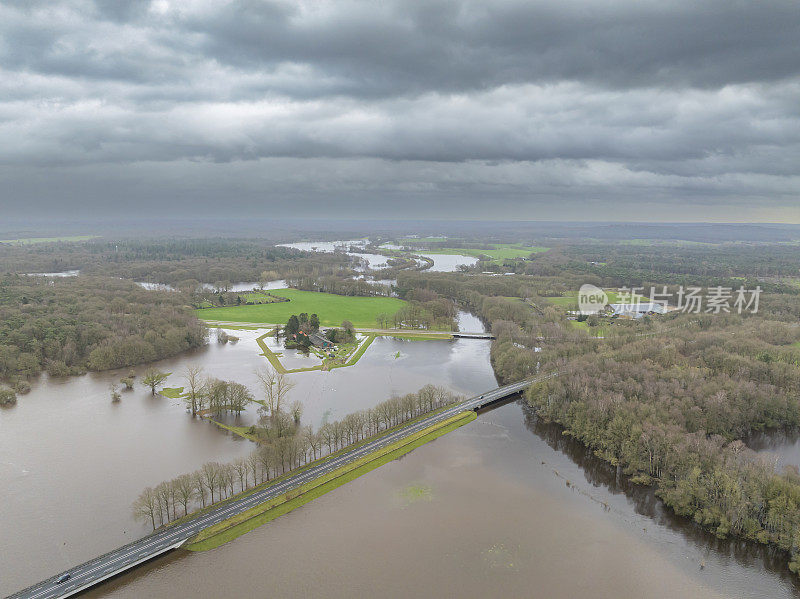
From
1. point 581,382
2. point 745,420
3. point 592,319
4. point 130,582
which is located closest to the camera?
point 130,582

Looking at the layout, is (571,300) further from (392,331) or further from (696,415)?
(696,415)

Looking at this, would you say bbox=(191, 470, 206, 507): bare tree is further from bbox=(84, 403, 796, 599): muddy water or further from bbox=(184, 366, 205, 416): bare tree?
bbox=(184, 366, 205, 416): bare tree

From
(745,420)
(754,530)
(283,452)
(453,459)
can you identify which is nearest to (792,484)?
(754,530)

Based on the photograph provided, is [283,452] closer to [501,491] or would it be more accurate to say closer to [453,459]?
[453,459]

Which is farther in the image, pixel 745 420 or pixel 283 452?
pixel 745 420

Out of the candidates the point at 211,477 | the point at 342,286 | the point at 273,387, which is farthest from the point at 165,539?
the point at 342,286

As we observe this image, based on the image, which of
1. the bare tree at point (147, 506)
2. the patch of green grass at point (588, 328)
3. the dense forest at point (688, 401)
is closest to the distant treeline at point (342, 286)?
the patch of green grass at point (588, 328)
